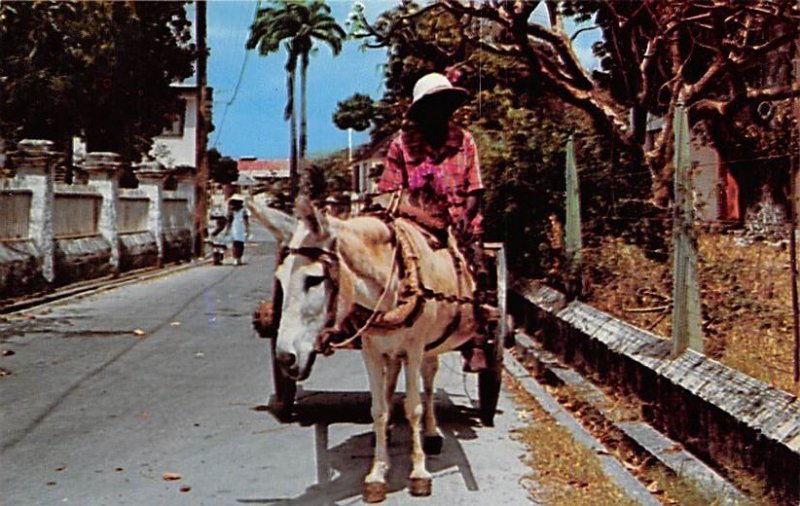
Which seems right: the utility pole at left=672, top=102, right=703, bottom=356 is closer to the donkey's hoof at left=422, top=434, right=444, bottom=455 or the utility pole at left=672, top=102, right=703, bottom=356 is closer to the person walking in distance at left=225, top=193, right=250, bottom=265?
the donkey's hoof at left=422, top=434, right=444, bottom=455

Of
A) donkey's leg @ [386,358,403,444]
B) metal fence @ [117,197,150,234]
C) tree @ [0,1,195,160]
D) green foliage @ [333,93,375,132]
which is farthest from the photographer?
green foliage @ [333,93,375,132]

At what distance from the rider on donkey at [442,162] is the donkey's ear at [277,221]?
6.14ft

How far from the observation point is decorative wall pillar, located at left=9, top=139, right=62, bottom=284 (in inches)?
618

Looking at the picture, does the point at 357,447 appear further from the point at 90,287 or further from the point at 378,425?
the point at 90,287

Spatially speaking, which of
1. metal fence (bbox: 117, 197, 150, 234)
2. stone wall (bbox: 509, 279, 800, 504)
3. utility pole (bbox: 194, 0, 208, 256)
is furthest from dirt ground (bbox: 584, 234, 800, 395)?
utility pole (bbox: 194, 0, 208, 256)

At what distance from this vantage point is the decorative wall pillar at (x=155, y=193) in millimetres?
24156

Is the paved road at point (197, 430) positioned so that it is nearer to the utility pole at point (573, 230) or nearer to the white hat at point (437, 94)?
the utility pole at point (573, 230)

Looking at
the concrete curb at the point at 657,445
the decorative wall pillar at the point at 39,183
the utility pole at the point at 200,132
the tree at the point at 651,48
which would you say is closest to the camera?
A: the concrete curb at the point at 657,445

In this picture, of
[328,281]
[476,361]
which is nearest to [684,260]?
[476,361]

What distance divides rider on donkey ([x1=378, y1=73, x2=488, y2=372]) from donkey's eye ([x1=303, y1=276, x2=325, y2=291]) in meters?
2.01

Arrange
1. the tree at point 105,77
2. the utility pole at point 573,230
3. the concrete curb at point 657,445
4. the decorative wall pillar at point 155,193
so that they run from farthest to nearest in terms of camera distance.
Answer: the tree at point 105,77 < the decorative wall pillar at point 155,193 < the utility pole at point 573,230 < the concrete curb at point 657,445

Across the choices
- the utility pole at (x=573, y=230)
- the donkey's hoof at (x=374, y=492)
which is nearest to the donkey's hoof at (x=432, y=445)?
the donkey's hoof at (x=374, y=492)

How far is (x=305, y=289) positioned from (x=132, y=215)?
19.1 m

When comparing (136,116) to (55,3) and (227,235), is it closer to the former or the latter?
(227,235)
